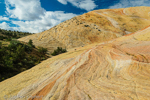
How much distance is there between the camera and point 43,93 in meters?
5.34

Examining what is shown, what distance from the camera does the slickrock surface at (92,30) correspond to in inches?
1142

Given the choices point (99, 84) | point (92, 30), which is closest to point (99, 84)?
point (99, 84)

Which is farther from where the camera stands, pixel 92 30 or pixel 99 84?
pixel 92 30

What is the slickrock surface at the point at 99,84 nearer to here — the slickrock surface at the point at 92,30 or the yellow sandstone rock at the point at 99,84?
the yellow sandstone rock at the point at 99,84

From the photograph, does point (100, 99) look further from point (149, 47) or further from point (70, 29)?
point (70, 29)

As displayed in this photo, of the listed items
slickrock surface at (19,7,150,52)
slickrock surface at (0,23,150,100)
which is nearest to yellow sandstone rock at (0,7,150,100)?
slickrock surface at (0,23,150,100)

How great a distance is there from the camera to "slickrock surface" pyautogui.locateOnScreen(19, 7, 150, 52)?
95.1 feet

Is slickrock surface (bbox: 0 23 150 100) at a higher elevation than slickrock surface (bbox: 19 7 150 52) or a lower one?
lower

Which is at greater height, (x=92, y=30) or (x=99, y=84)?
(x=92, y=30)

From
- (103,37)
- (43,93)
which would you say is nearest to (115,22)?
(103,37)

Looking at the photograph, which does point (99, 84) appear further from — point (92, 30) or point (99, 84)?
point (92, 30)

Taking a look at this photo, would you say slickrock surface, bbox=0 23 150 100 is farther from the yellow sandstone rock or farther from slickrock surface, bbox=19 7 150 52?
slickrock surface, bbox=19 7 150 52

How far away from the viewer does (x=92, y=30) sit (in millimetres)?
31609

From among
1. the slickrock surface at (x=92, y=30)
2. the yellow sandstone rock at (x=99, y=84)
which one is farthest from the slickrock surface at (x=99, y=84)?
the slickrock surface at (x=92, y=30)
